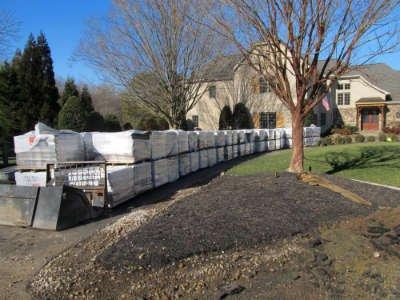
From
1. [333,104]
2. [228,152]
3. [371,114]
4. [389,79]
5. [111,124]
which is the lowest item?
[228,152]

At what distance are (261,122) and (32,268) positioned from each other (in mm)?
30359

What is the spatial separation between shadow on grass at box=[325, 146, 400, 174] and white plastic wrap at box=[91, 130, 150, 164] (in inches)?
229

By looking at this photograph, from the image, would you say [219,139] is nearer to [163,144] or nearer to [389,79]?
[163,144]

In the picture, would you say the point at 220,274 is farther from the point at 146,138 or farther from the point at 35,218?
the point at 146,138

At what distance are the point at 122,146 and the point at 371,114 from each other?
34.7 metres

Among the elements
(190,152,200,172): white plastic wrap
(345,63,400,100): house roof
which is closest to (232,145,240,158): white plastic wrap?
(190,152,200,172): white plastic wrap

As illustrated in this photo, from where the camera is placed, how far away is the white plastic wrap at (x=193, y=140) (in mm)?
12727

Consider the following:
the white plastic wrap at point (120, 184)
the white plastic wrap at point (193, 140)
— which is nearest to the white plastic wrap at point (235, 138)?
the white plastic wrap at point (193, 140)

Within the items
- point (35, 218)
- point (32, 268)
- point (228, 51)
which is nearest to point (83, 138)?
point (35, 218)

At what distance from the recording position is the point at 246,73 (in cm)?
2802

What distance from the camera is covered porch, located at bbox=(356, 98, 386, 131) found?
3619 centimetres

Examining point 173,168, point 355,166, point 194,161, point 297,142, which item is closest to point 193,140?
point 194,161

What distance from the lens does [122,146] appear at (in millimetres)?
8867

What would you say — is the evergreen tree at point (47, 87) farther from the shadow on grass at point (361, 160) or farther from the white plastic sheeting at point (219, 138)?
the shadow on grass at point (361, 160)
